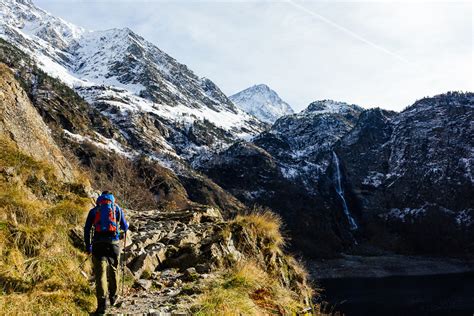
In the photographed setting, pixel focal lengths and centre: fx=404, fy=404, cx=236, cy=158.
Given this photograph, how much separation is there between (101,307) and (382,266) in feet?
597

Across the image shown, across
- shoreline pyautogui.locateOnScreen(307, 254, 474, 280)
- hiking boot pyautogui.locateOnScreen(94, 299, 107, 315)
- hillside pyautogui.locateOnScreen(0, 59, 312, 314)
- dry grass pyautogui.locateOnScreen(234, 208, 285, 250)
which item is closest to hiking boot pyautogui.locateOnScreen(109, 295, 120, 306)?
hillside pyautogui.locateOnScreen(0, 59, 312, 314)

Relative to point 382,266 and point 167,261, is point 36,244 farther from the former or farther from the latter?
point 382,266

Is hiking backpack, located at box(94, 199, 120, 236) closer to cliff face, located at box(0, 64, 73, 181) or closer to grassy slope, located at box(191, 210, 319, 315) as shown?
grassy slope, located at box(191, 210, 319, 315)

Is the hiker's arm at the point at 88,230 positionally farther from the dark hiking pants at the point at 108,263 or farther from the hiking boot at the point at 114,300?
the hiking boot at the point at 114,300

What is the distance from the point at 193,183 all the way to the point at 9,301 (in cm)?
17446

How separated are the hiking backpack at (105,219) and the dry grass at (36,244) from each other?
1.40 metres

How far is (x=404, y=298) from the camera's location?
93938 mm

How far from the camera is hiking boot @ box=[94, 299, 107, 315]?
8107mm

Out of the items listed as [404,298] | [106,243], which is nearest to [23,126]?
[106,243]

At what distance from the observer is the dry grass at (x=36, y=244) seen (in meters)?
7.93

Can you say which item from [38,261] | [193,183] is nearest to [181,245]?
[38,261]

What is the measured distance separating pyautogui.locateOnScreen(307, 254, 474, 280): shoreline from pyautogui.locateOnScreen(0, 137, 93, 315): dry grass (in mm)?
141340

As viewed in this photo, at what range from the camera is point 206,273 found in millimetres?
11711

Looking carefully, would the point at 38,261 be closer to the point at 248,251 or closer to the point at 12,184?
the point at 12,184
